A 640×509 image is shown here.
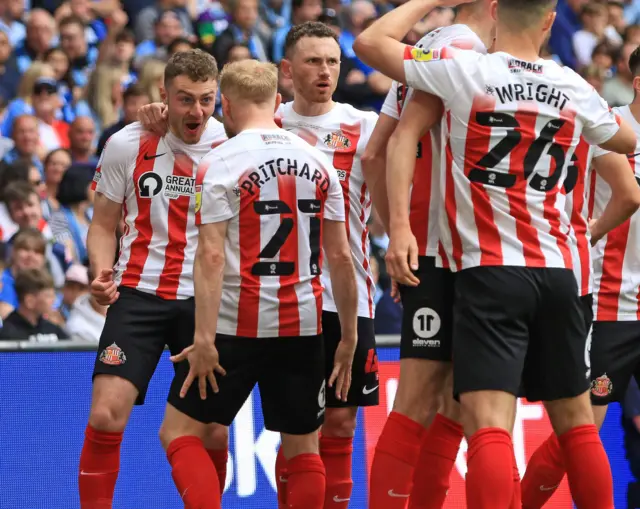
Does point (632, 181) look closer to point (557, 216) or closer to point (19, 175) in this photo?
point (557, 216)

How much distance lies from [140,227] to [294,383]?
1.46 meters

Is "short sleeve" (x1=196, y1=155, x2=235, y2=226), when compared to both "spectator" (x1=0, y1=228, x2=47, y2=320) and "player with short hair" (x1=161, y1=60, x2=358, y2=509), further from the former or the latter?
"spectator" (x1=0, y1=228, x2=47, y2=320)

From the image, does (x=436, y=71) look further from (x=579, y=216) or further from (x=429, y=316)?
(x=429, y=316)

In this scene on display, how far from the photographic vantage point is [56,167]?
10695 mm

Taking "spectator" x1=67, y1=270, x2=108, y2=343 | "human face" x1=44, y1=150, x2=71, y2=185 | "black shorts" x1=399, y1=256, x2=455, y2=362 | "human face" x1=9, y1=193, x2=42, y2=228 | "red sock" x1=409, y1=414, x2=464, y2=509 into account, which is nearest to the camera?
"black shorts" x1=399, y1=256, x2=455, y2=362

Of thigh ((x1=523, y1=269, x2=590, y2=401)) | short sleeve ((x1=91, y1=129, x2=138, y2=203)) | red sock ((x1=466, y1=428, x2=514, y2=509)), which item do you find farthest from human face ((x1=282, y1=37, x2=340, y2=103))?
red sock ((x1=466, y1=428, x2=514, y2=509))

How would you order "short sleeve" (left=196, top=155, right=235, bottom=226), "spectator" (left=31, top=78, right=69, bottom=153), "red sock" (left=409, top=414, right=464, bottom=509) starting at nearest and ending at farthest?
"short sleeve" (left=196, top=155, right=235, bottom=226), "red sock" (left=409, top=414, right=464, bottom=509), "spectator" (left=31, top=78, right=69, bottom=153)

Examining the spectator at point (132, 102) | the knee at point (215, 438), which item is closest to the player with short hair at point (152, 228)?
the knee at point (215, 438)

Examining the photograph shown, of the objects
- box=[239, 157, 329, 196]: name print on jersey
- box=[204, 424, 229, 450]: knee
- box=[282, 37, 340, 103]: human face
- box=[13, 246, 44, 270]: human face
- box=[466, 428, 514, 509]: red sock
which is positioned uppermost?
box=[282, 37, 340, 103]: human face

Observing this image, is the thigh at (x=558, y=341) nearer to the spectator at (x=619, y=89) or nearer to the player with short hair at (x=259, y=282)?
the player with short hair at (x=259, y=282)

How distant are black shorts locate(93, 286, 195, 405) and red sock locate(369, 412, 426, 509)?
A: 146 cm

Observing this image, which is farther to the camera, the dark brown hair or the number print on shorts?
the dark brown hair

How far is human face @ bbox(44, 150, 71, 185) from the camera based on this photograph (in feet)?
35.0

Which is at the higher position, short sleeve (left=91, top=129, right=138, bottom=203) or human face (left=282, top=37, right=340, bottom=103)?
human face (left=282, top=37, right=340, bottom=103)
